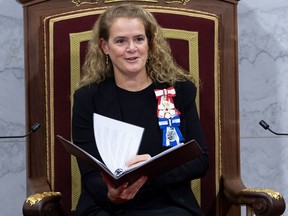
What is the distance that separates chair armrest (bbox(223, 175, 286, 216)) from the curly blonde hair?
50 cm

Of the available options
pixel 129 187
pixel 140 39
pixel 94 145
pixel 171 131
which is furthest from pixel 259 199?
pixel 140 39

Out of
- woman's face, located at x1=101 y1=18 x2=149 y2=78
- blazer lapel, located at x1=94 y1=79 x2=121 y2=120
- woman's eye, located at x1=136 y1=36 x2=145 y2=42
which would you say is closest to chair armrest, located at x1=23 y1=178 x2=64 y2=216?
blazer lapel, located at x1=94 y1=79 x2=121 y2=120

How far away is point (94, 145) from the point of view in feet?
8.62

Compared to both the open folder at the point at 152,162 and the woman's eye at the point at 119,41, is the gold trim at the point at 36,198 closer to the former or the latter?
the open folder at the point at 152,162

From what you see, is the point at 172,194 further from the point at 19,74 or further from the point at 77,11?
the point at 19,74

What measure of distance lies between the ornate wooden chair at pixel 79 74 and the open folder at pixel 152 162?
62 centimetres

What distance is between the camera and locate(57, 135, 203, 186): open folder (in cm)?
221

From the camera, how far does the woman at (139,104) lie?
8.48 feet

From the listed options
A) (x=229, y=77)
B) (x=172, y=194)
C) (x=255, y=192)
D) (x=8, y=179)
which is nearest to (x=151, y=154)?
(x=172, y=194)

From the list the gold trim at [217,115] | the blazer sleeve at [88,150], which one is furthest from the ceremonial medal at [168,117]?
the gold trim at [217,115]

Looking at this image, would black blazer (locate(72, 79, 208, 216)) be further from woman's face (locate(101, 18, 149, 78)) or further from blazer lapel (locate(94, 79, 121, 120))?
woman's face (locate(101, 18, 149, 78))

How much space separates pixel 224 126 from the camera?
119 inches

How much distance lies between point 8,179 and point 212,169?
3.42ft

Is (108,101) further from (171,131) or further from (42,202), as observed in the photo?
(42,202)
